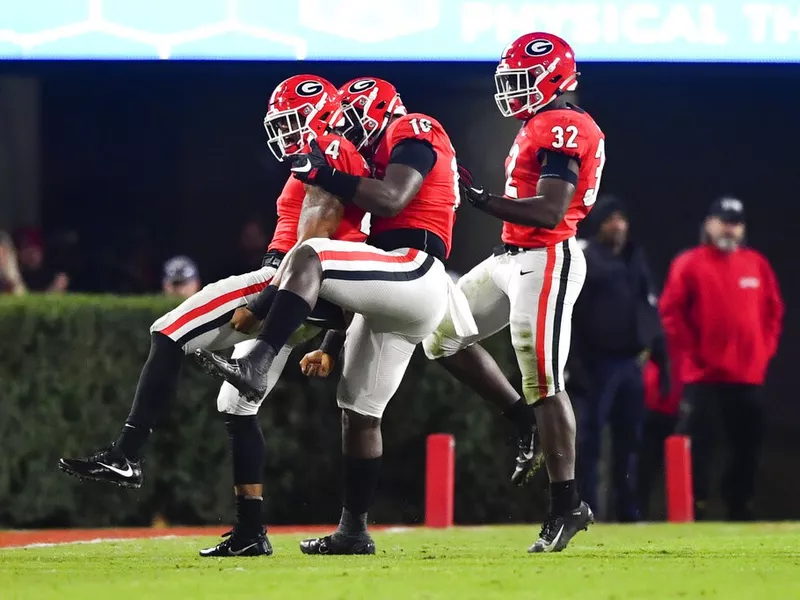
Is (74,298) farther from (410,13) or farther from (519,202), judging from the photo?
(519,202)

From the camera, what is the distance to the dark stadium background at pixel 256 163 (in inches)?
561

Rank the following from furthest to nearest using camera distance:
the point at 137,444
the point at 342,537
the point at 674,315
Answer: the point at 674,315 → the point at 342,537 → the point at 137,444

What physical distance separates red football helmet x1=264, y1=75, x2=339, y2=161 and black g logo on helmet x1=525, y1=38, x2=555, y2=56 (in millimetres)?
979

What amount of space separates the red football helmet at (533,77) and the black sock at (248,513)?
202 cm

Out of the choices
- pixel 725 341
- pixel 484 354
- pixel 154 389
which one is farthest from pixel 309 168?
pixel 725 341

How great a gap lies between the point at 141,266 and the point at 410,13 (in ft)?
12.9

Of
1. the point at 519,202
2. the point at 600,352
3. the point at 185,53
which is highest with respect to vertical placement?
the point at 185,53

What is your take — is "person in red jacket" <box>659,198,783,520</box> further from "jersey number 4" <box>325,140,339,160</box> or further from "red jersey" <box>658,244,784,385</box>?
"jersey number 4" <box>325,140,339,160</box>

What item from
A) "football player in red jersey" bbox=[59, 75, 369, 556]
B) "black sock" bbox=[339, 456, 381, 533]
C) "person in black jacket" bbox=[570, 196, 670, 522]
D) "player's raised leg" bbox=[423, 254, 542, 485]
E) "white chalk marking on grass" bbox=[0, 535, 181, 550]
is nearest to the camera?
"football player in red jersey" bbox=[59, 75, 369, 556]

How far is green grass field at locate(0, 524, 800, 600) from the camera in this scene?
520 cm

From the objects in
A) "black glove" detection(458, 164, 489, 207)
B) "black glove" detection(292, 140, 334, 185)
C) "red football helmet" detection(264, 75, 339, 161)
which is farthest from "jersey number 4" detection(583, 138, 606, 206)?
"black glove" detection(292, 140, 334, 185)

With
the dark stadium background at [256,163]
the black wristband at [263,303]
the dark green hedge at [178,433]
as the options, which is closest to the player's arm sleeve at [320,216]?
the black wristband at [263,303]

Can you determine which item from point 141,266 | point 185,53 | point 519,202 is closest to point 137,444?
point 519,202

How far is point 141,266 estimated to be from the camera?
13.6m
